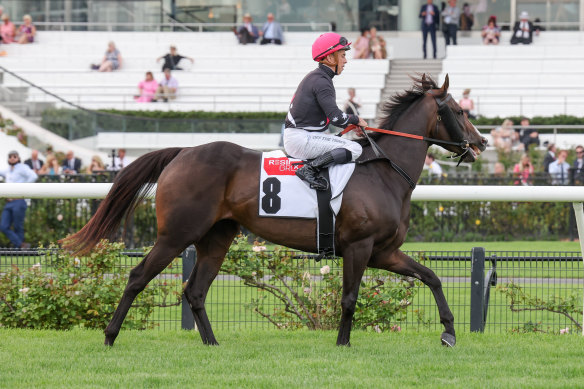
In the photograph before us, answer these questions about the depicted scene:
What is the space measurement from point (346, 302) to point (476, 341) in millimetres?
967

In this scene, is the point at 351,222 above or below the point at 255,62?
below

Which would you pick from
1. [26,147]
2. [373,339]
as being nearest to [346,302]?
[373,339]

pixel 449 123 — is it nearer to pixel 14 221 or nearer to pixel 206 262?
pixel 206 262

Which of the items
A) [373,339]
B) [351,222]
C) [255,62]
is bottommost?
[373,339]

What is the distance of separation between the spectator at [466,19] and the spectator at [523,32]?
6.29ft

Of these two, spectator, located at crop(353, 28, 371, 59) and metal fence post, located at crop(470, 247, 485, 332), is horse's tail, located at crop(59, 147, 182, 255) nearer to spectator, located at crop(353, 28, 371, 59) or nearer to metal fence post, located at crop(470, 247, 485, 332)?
metal fence post, located at crop(470, 247, 485, 332)

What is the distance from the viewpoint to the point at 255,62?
26328 millimetres

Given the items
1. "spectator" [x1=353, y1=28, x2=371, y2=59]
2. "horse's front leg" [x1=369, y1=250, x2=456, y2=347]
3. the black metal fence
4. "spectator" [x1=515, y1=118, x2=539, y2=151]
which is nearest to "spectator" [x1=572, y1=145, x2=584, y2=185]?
"spectator" [x1=515, y1=118, x2=539, y2=151]

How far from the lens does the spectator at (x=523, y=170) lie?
14.5 metres

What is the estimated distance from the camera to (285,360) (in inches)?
221

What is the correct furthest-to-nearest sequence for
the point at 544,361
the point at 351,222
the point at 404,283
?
the point at 404,283, the point at 351,222, the point at 544,361

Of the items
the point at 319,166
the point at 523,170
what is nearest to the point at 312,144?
the point at 319,166

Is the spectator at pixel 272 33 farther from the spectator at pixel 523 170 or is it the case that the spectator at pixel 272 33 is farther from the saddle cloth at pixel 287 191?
the saddle cloth at pixel 287 191

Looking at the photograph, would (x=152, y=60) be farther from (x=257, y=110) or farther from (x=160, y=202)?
(x=160, y=202)
